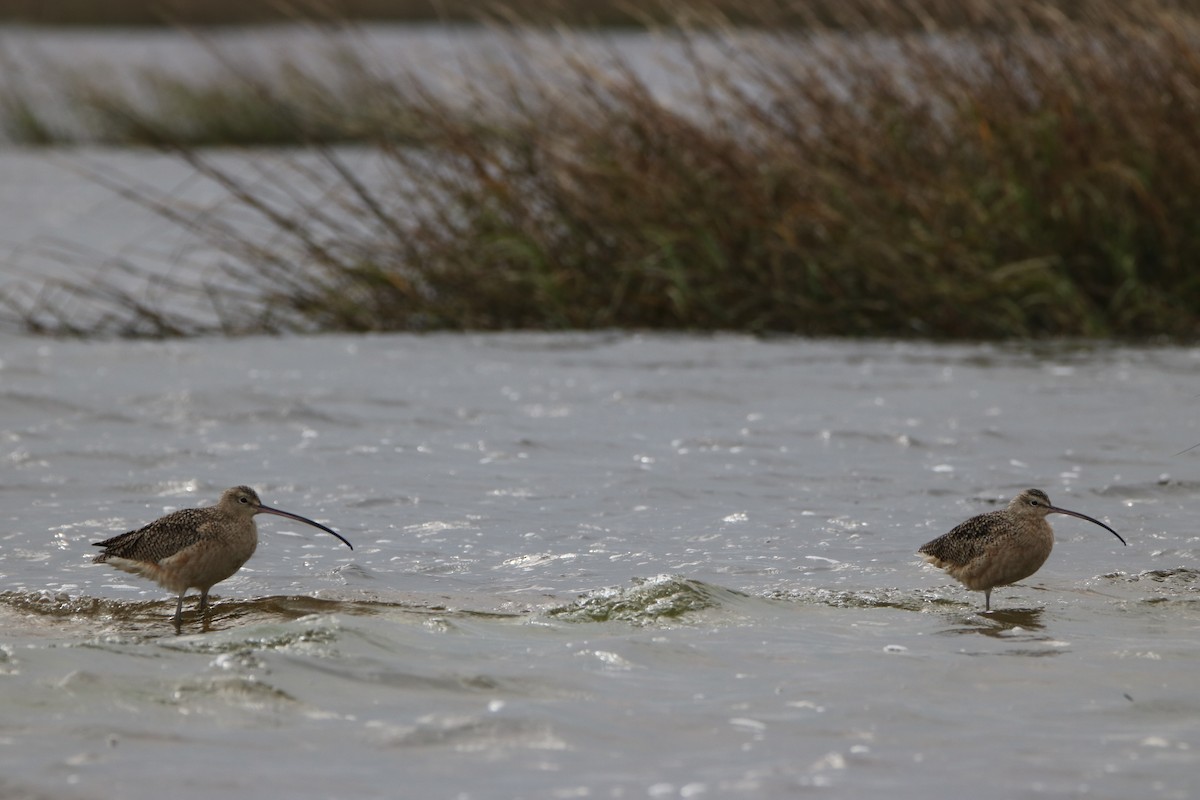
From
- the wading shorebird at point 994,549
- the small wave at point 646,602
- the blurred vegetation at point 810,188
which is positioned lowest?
the small wave at point 646,602

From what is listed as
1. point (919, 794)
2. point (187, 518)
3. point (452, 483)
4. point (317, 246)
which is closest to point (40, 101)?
point (317, 246)

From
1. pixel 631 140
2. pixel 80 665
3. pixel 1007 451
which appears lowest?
pixel 80 665

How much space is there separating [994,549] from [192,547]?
241 centimetres

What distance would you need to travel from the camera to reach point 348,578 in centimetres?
577

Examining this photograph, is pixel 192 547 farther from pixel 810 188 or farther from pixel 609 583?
pixel 810 188

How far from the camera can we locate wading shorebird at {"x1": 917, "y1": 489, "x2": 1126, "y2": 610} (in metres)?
5.26

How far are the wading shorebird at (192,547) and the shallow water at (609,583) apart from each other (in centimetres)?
16

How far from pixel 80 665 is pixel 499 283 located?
234 inches

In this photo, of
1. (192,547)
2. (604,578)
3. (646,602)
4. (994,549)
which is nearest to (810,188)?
(604,578)

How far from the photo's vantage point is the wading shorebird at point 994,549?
17.3 feet

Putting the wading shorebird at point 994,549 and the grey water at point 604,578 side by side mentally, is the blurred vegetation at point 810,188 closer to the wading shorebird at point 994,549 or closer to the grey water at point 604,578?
the grey water at point 604,578

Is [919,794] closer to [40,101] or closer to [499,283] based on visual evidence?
[499,283]

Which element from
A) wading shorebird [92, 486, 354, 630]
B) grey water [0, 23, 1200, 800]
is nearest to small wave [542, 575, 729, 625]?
grey water [0, 23, 1200, 800]

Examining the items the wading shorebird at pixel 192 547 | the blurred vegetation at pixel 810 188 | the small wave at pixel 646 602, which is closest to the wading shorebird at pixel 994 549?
the small wave at pixel 646 602
